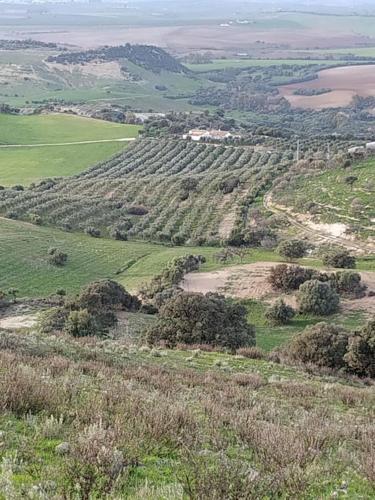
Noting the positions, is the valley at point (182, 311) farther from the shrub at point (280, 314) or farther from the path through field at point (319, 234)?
the path through field at point (319, 234)

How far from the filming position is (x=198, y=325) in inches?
883

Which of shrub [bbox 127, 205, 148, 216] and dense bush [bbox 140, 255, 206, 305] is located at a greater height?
dense bush [bbox 140, 255, 206, 305]

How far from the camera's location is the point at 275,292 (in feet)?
108

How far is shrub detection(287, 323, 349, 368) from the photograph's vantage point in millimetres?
19969

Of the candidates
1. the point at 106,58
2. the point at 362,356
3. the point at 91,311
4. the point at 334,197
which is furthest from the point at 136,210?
the point at 106,58

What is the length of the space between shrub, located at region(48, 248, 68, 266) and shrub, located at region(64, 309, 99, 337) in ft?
58.9

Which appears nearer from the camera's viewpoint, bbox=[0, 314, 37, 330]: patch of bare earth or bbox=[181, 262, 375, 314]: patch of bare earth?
bbox=[0, 314, 37, 330]: patch of bare earth

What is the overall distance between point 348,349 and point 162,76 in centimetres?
18010

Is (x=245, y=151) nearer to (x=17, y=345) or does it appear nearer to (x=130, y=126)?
(x=130, y=126)

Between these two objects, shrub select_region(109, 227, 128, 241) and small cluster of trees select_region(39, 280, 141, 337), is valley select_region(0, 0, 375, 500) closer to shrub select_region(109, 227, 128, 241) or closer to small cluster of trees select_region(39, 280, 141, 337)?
small cluster of trees select_region(39, 280, 141, 337)

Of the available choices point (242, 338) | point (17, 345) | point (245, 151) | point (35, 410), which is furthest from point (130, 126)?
point (35, 410)

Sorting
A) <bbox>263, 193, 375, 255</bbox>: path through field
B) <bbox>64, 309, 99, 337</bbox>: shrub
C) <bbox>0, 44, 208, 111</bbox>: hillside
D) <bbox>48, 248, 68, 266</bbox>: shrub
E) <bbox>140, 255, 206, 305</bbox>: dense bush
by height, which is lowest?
<bbox>263, 193, 375, 255</bbox>: path through field

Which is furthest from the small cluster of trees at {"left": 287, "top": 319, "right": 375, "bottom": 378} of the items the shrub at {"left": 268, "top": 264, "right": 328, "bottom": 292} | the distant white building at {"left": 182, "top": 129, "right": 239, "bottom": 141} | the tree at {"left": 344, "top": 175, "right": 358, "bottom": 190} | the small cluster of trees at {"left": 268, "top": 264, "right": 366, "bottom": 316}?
the distant white building at {"left": 182, "top": 129, "right": 239, "bottom": 141}

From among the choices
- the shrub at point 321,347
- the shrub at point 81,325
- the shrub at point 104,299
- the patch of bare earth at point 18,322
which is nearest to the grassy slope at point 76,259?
the shrub at point 104,299
